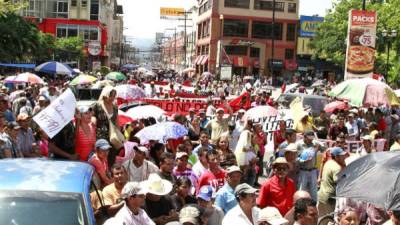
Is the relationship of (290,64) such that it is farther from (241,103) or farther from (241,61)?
(241,103)

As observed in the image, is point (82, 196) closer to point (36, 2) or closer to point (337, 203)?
point (337, 203)

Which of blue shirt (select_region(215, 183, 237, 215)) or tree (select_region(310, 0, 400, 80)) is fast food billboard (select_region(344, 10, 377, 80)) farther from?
blue shirt (select_region(215, 183, 237, 215))

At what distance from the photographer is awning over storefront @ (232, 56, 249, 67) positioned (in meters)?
75.1

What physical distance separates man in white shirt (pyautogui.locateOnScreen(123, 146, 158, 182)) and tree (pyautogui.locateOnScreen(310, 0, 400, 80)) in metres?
36.0

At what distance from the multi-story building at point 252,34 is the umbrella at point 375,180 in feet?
224

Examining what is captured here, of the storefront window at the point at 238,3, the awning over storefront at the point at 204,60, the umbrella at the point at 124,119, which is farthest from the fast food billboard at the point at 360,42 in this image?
the awning over storefront at the point at 204,60

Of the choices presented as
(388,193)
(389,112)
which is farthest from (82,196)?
(389,112)

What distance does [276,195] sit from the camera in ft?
25.7

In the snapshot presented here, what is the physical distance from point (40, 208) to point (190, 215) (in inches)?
50.5

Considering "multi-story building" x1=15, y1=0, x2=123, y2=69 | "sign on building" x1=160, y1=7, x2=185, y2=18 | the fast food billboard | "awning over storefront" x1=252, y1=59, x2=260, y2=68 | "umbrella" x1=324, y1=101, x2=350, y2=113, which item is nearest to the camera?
"umbrella" x1=324, y1=101, x2=350, y2=113

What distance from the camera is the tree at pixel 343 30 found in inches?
1793

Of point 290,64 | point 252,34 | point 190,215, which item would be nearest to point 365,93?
point 190,215

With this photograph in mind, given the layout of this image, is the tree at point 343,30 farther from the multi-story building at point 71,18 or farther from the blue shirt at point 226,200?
the blue shirt at point 226,200

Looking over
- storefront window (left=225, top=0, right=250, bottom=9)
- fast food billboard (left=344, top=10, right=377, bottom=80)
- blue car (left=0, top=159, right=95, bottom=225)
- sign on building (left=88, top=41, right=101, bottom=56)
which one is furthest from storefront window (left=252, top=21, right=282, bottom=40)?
blue car (left=0, top=159, right=95, bottom=225)
